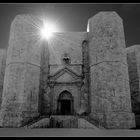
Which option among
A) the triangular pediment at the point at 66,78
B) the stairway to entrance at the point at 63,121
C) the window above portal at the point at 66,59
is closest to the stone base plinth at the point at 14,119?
the stairway to entrance at the point at 63,121

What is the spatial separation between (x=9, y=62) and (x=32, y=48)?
92.1 inches

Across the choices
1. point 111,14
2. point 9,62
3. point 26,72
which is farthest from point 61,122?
point 111,14

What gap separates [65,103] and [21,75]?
195 inches

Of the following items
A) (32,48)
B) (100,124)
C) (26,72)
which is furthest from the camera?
(32,48)

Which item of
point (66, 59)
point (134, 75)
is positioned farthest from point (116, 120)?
point (66, 59)

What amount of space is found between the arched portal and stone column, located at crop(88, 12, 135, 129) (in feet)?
7.33

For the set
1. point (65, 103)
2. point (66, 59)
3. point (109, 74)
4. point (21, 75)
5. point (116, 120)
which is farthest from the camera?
point (66, 59)

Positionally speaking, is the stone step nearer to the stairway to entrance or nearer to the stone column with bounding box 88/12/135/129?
the stairway to entrance

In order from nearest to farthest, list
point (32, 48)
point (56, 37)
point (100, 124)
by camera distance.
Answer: point (100, 124) < point (32, 48) < point (56, 37)

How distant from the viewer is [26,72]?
1446cm

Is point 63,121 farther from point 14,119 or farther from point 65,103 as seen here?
point 14,119

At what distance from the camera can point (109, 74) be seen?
14.0 metres

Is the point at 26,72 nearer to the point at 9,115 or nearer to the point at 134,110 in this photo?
the point at 9,115

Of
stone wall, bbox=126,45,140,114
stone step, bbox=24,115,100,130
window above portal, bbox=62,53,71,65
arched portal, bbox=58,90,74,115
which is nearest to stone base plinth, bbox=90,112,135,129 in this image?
stone step, bbox=24,115,100,130
